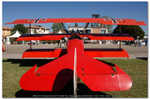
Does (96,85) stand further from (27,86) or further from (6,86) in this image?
(6,86)

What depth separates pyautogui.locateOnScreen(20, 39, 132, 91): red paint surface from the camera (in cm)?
285

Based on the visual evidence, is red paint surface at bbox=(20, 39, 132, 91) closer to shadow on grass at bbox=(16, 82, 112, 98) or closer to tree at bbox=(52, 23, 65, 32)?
shadow on grass at bbox=(16, 82, 112, 98)

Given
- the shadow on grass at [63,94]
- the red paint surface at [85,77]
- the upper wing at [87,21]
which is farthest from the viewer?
the upper wing at [87,21]

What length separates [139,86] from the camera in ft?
17.5

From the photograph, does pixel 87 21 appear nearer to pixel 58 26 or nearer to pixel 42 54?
pixel 42 54

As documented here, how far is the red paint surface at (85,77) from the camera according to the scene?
2.85 meters

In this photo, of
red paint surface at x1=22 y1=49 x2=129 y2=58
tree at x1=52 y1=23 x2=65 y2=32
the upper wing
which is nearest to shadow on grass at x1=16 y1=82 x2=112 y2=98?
red paint surface at x1=22 y1=49 x2=129 y2=58

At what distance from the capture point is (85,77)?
117 inches

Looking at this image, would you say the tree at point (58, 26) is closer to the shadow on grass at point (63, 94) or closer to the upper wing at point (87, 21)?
the upper wing at point (87, 21)

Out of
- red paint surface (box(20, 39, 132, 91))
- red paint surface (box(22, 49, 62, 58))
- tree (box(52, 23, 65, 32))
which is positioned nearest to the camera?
red paint surface (box(20, 39, 132, 91))

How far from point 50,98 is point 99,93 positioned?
1413mm

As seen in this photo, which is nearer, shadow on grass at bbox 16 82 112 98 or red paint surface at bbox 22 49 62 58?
shadow on grass at bbox 16 82 112 98

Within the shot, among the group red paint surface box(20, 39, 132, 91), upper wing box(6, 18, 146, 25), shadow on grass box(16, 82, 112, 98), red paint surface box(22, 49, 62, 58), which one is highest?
upper wing box(6, 18, 146, 25)

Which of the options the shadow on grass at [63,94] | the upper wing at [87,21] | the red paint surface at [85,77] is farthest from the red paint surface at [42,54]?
the red paint surface at [85,77]
